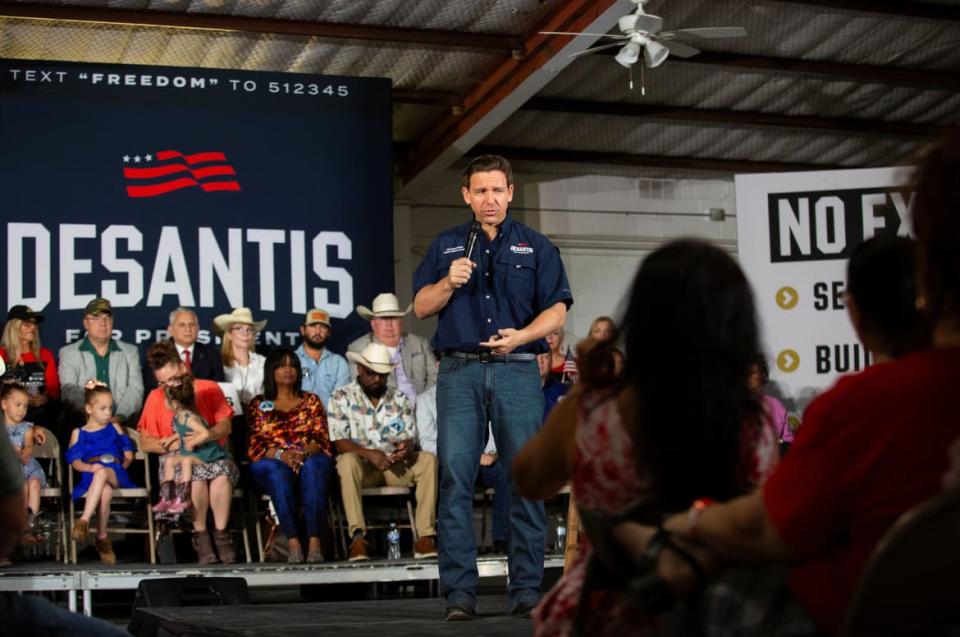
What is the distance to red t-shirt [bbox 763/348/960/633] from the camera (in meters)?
1.57

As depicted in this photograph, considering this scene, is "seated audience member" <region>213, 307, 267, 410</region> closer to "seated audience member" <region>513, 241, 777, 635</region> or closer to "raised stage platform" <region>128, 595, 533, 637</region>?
"raised stage platform" <region>128, 595, 533, 637</region>

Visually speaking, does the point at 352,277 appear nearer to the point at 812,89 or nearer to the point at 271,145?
the point at 271,145

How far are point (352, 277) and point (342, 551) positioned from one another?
8.01 ft

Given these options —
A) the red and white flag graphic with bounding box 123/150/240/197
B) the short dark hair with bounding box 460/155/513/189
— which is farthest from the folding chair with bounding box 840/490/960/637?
the red and white flag graphic with bounding box 123/150/240/197

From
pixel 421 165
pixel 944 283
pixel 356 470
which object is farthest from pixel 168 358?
pixel 944 283

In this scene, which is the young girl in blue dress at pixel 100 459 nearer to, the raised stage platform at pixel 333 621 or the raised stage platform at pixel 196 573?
the raised stage platform at pixel 196 573

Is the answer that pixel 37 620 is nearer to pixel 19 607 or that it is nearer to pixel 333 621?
pixel 19 607

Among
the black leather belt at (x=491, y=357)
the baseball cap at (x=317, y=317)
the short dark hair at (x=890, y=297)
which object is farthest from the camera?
the baseball cap at (x=317, y=317)

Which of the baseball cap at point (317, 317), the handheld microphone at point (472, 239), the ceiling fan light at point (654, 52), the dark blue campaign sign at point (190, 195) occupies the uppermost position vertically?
the ceiling fan light at point (654, 52)

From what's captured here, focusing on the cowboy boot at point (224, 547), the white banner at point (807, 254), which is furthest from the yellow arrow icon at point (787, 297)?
the cowboy boot at point (224, 547)

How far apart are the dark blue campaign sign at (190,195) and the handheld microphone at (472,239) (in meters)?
4.84

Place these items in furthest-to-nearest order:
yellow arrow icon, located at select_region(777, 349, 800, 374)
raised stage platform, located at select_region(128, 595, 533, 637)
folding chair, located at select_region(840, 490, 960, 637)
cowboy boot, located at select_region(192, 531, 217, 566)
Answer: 1. yellow arrow icon, located at select_region(777, 349, 800, 374)
2. cowboy boot, located at select_region(192, 531, 217, 566)
3. raised stage platform, located at select_region(128, 595, 533, 637)
4. folding chair, located at select_region(840, 490, 960, 637)

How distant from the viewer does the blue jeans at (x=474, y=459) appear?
4.33 meters

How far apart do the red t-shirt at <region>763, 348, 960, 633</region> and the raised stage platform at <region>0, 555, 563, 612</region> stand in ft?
16.4
